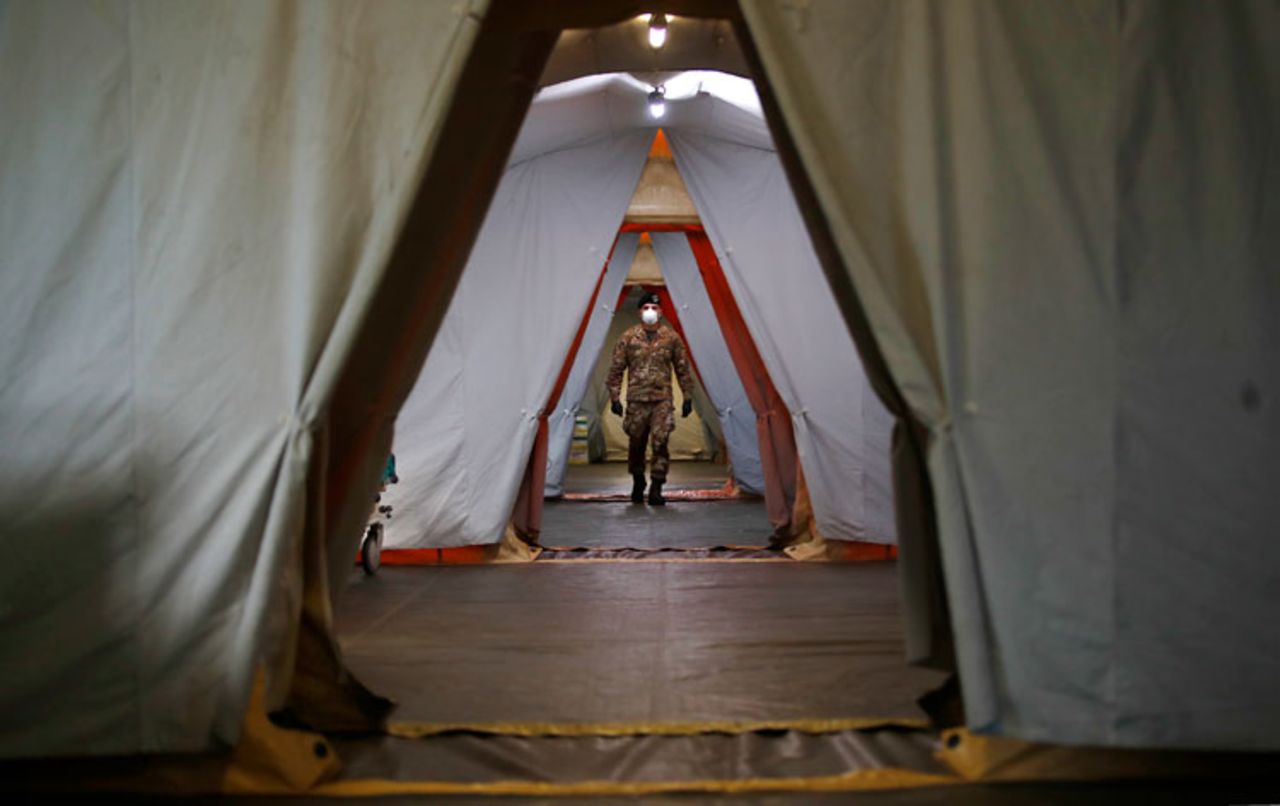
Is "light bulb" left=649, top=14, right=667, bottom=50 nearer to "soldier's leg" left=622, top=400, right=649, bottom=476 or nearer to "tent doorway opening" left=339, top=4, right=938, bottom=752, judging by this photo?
"tent doorway opening" left=339, top=4, right=938, bottom=752

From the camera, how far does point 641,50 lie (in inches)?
152

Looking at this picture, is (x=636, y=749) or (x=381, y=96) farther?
(x=636, y=749)

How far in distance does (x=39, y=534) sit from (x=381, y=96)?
4.10 feet

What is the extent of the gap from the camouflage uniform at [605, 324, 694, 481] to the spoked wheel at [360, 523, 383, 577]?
9.99 feet

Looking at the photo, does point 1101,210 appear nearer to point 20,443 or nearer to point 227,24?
point 227,24

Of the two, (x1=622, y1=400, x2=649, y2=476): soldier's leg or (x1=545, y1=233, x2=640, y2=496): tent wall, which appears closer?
(x1=545, y1=233, x2=640, y2=496): tent wall

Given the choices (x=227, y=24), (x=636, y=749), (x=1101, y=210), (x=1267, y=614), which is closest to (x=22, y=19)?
(x=227, y=24)

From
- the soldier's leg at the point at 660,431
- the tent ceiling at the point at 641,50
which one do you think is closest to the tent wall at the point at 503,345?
the tent ceiling at the point at 641,50

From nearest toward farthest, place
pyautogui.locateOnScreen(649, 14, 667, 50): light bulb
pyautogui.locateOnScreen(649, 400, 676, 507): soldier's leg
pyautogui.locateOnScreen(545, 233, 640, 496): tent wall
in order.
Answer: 1. pyautogui.locateOnScreen(649, 14, 667, 50): light bulb
2. pyautogui.locateOnScreen(545, 233, 640, 496): tent wall
3. pyautogui.locateOnScreen(649, 400, 676, 507): soldier's leg

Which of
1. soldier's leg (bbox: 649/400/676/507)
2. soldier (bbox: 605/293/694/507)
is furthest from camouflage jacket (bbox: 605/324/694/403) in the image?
soldier's leg (bbox: 649/400/676/507)

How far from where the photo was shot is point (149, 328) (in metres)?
1.89

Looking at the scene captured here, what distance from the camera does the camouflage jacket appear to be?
23.4 feet

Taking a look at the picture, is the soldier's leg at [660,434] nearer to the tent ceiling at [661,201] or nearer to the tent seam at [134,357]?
the tent ceiling at [661,201]

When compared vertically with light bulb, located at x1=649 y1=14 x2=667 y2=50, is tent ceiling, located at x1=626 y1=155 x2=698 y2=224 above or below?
below
